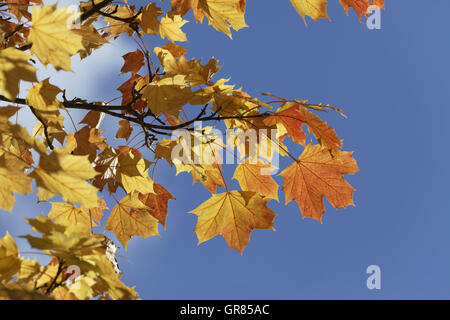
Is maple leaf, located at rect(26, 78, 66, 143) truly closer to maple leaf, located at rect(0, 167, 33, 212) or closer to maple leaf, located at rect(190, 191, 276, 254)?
maple leaf, located at rect(0, 167, 33, 212)

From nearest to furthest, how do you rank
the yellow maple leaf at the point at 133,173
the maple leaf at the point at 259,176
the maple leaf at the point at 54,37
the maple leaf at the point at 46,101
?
1. the maple leaf at the point at 54,37
2. the maple leaf at the point at 46,101
3. the yellow maple leaf at the point at 133,173
4. the maple leaf at the point at 259,176

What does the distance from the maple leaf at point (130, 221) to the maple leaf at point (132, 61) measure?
947 mm

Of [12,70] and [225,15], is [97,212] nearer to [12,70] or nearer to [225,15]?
[12,70]

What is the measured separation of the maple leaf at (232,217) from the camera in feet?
6.97

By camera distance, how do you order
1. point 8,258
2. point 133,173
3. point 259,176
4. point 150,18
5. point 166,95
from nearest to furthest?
point 8,258
point 166,95
point 133,173
point 259,176
point 150,18

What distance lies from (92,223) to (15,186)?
0.98m

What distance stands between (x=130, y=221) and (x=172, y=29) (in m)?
1.36

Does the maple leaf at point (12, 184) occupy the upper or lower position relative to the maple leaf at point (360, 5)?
lower

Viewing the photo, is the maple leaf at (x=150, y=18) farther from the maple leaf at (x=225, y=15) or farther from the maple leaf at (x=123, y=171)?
the maple leaf at (x=123, y=171)

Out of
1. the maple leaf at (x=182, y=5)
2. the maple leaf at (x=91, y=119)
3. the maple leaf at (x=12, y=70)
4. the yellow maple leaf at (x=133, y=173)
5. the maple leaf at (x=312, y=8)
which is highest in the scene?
the maple leaf at (x=182, y=5)

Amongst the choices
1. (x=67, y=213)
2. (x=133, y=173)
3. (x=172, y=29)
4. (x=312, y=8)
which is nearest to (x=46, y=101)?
(x=133, y=173)

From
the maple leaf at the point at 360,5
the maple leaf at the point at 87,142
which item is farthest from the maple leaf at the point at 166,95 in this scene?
the maple leaf at the point at 360,5

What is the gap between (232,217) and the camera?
2.18 m
